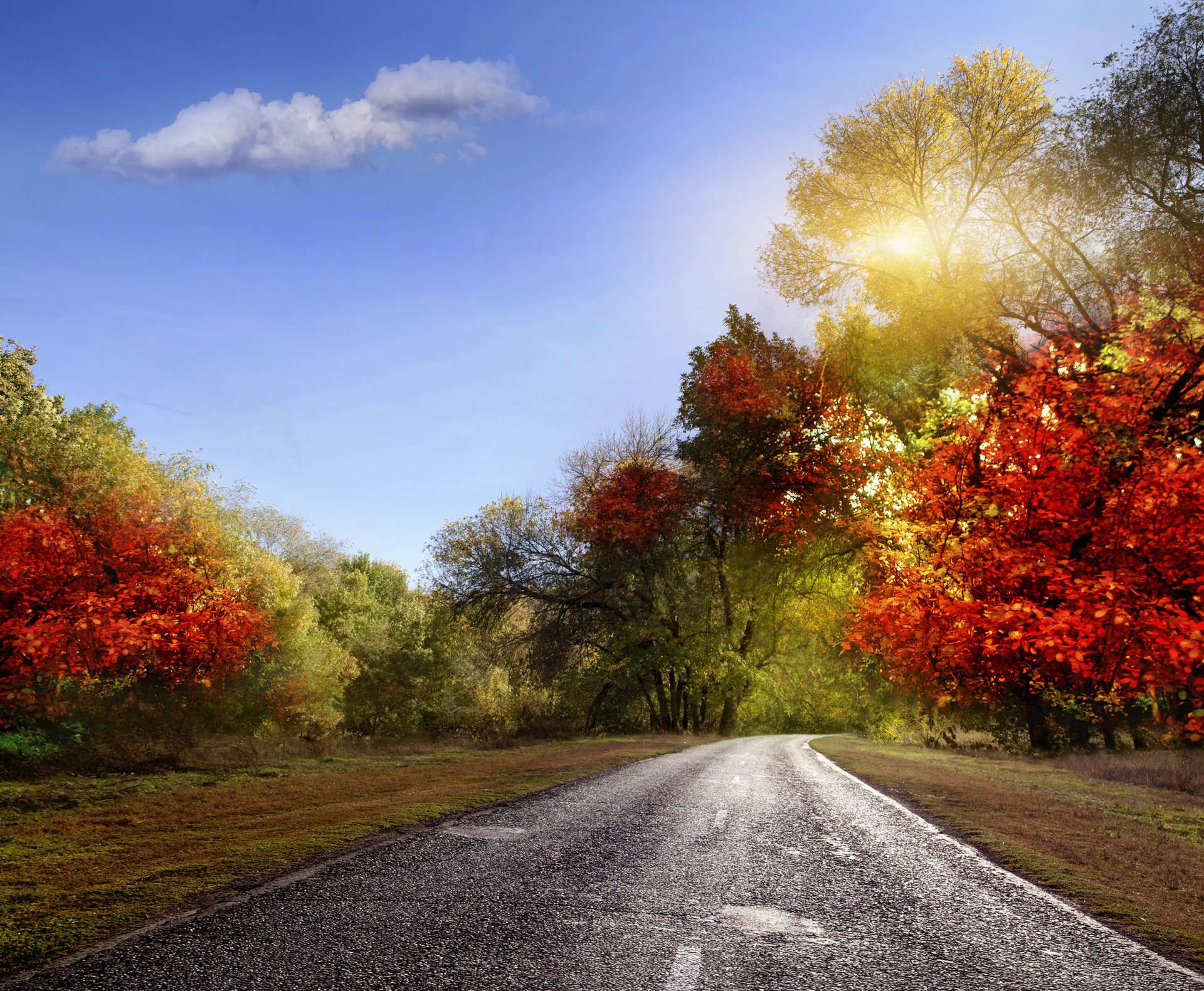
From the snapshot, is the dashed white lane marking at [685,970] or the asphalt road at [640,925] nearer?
the dashed white lane marking at [685,970]

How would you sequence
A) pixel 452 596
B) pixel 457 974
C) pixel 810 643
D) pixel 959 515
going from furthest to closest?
pixel 810 643, pixel 452 596, pixel 959 515, pixel 457 974

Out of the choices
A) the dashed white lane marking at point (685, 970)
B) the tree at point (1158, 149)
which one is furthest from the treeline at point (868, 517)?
the dashed white lane marking at point (685, 970)

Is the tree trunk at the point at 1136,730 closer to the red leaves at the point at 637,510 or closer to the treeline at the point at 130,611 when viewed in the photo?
the red leaves at the point at 637,510

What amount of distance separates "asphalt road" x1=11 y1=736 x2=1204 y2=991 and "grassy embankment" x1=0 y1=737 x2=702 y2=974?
2.49 feet

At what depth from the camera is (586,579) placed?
36.7 metres

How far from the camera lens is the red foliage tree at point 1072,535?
46.9 ft

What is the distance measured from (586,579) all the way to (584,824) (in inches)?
1051

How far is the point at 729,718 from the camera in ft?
136

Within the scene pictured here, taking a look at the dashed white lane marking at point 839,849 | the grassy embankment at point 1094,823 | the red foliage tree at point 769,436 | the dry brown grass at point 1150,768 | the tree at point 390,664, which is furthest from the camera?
the tree at point 390,664

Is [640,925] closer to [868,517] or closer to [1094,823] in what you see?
[1094,823]

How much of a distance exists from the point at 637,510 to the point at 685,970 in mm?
30179

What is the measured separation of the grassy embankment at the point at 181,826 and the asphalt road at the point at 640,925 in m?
0.76

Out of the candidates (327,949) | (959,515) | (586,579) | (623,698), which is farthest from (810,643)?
(327,949)

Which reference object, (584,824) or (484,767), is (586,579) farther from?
(584,824)
